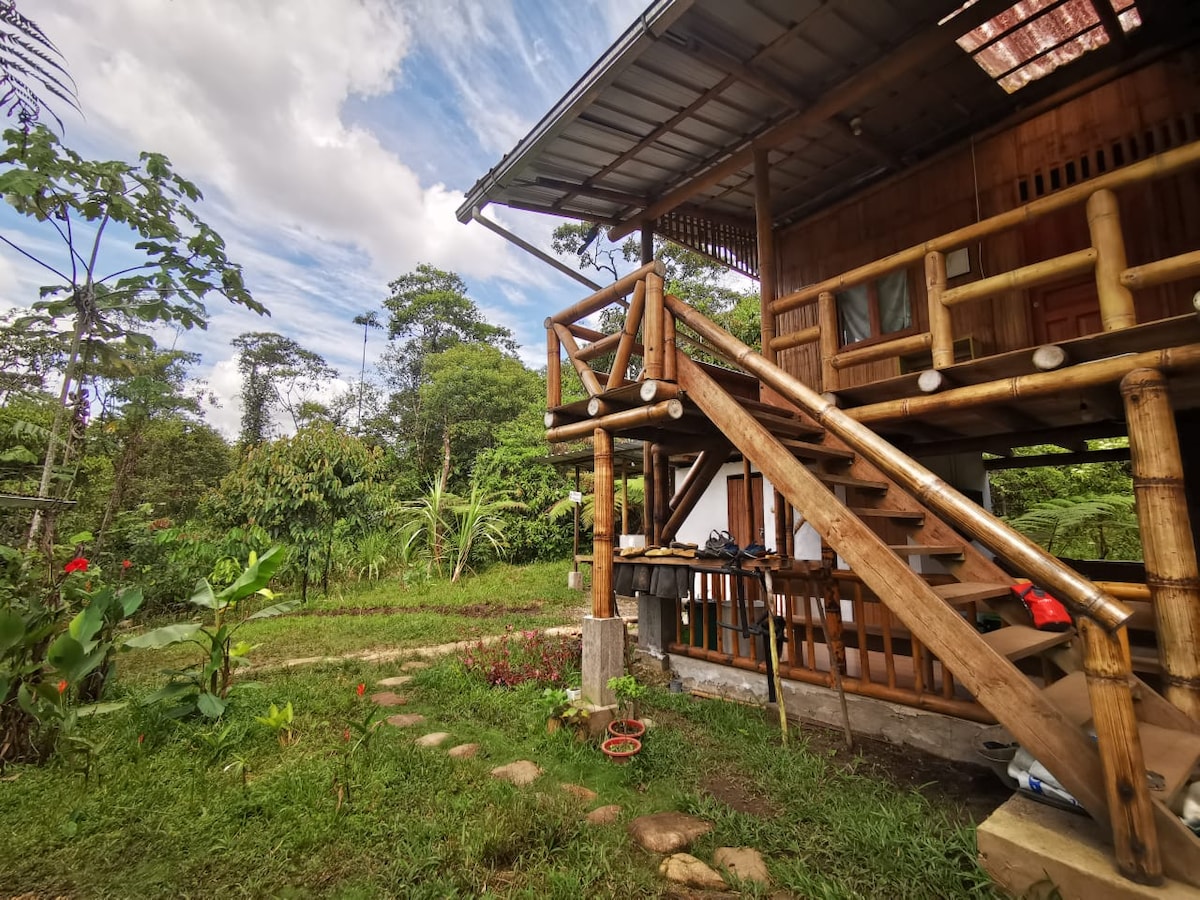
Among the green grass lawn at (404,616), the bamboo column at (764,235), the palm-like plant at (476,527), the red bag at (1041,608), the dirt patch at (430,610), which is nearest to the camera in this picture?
the red bag at (1041,608)

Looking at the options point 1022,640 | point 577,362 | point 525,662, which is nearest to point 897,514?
point 1022,640

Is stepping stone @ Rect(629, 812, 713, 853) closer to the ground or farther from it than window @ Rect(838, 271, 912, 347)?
closer to the ground

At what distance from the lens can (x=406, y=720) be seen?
418 cm

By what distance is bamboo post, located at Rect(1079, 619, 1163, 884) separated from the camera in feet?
5.82

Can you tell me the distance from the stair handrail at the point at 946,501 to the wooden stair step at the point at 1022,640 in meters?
0.61

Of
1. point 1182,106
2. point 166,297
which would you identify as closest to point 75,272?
point 166,297

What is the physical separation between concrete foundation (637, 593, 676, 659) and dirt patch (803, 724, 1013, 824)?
171 cm

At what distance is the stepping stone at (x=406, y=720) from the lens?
409 cm

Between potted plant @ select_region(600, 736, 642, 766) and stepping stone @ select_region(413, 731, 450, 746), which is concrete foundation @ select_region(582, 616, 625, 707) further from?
stepping stone @ select_region(413, 731, 450, 746)

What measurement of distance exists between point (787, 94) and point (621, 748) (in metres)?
5.48

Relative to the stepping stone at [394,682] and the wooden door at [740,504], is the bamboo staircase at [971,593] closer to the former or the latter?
the stepping stone at [394,682]

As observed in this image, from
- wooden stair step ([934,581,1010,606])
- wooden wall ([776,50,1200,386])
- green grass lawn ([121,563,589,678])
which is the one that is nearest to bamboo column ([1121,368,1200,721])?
wooden stair step ([934,581,1010,606])

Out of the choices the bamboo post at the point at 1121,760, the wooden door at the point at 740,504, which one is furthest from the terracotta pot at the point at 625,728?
the wooden door at the point at 740,504

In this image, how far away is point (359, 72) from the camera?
31.2 ft
